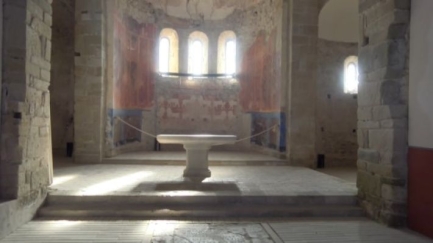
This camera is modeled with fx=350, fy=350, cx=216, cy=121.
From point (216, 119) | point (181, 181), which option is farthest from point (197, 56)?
point (181, 181)

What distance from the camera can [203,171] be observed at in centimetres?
662

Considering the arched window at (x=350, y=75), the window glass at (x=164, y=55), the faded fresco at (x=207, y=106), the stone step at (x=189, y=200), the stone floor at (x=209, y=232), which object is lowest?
the stone floor at (x=209, y=232)

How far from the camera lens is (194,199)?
541 centimetres

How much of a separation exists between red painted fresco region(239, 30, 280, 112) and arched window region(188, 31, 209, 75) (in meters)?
1.50

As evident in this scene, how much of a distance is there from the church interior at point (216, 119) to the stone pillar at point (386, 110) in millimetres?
20

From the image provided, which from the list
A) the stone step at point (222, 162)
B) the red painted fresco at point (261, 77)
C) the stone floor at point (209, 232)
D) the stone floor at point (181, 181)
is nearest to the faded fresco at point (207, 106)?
the red painted fresco at point (261, 77)

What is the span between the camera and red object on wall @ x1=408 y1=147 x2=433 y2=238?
4289mm

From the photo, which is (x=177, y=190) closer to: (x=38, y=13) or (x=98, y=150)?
(x=38, y=13)

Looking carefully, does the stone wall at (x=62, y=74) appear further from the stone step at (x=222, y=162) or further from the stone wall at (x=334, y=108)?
the stone wall at (x=334, y=108)

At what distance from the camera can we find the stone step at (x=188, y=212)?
506 centimetres

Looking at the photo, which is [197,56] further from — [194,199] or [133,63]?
[194,199]

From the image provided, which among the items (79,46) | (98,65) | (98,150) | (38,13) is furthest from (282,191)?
→ (79,46)

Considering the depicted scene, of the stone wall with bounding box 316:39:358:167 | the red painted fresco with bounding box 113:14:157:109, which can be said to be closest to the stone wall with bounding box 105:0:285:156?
the red painted fresco with bounding box 113:14:157:109

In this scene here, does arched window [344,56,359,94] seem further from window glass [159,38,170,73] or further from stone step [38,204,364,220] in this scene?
stone step [38,204,364,220]
